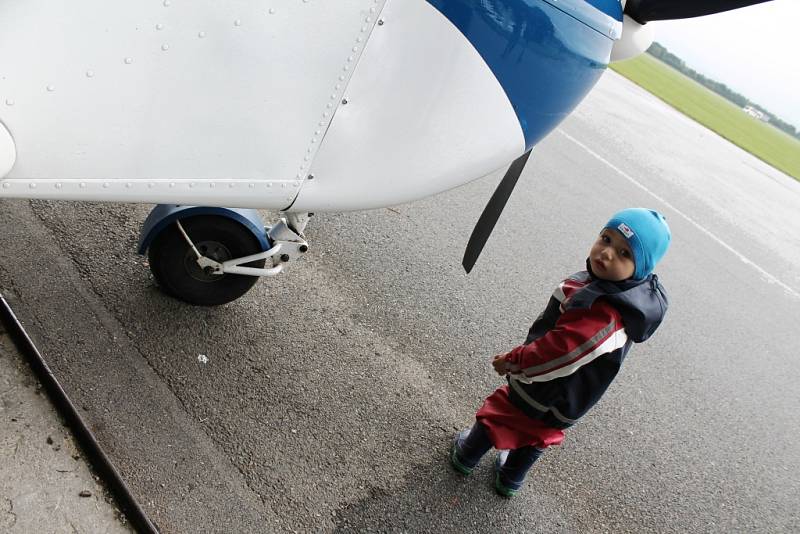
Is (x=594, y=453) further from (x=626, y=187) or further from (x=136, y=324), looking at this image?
(x=626, y=187)

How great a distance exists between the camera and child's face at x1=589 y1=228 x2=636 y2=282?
2213 millimetres

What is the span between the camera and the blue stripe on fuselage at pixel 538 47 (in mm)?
1906

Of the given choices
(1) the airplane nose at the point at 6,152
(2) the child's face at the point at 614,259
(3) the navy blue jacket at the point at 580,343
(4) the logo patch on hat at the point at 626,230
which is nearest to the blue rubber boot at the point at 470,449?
(3) the navy blue jacket at the point at 580,343

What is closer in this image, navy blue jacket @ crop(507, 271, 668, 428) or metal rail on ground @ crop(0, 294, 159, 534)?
metal rail on ground @ crop(0, 294, 159, 534)

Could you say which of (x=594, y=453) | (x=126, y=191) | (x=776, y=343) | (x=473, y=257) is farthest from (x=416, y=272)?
(x=776, y=343)

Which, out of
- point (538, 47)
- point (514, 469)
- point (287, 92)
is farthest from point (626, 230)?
point (287, 92)

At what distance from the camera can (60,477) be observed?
1980 mm

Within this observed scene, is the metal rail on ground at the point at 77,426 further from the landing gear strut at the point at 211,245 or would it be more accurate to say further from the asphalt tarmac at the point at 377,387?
the landing gear strut at the point at 211,245

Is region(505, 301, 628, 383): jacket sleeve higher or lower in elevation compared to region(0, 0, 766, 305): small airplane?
lower

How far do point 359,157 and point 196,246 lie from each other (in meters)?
0.94

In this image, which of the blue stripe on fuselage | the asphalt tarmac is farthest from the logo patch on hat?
the asphalt tarmac

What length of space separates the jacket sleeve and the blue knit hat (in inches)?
7.2

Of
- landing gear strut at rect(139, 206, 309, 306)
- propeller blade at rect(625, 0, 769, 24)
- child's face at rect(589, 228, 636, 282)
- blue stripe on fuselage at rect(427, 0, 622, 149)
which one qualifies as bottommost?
landing gear strut at rect(139, 206, 309, 306)

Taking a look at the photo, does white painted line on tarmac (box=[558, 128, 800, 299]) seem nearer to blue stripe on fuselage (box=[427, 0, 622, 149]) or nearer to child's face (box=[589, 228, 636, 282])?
child's face (box=[589, 228, 636, 282])
